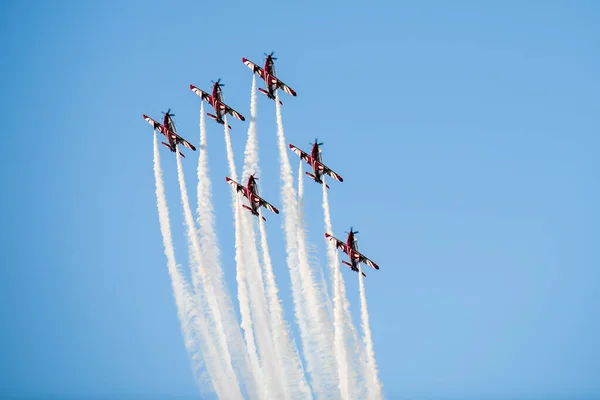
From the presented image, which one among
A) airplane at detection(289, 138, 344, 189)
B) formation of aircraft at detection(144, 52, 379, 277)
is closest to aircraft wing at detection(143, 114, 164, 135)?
formation of aircraft at detection(144, 52, 379, 277)

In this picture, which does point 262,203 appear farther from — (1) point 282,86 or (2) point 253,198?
(1) point 282,86

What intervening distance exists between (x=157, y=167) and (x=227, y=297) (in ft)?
56.3

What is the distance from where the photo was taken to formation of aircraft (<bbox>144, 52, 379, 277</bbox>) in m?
123

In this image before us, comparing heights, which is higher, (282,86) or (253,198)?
(282,86)

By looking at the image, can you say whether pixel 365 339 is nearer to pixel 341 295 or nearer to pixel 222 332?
pixel 341 295

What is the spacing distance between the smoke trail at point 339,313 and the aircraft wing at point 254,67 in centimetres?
1254

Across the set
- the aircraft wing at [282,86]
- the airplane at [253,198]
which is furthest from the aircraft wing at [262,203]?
the aircraft wing at [282,86]

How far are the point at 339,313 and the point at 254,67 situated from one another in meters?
25.3

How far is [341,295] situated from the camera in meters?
121

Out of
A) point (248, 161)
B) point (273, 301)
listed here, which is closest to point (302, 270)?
point (273, 301)

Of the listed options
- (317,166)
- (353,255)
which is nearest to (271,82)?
(317,166)

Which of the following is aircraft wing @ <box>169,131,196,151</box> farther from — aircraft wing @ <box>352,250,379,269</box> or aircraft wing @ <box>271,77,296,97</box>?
aircraft wing @ <box>352,250,379,269</box>

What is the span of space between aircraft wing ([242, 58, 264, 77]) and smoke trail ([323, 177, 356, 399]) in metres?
12.5

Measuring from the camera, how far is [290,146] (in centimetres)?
12762
